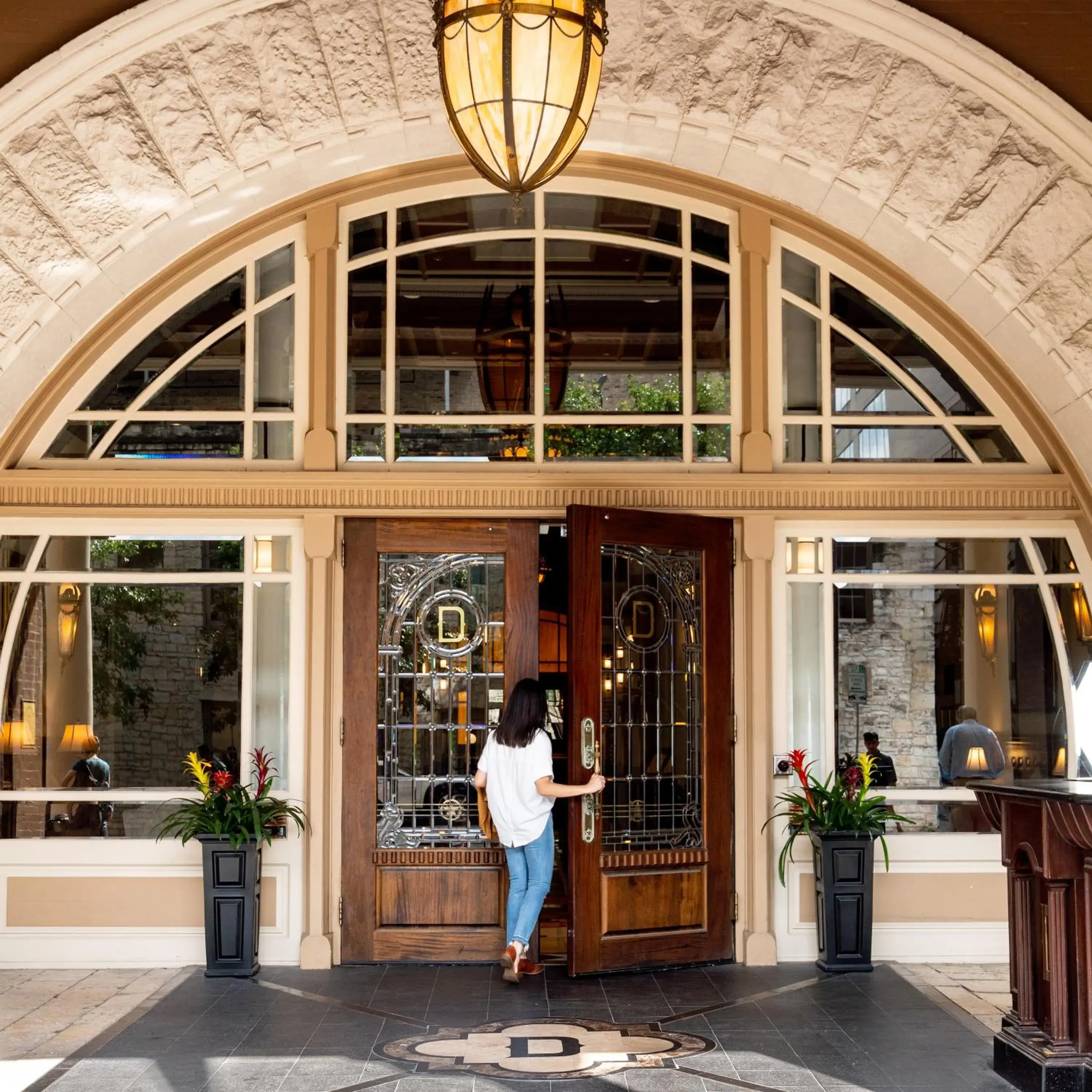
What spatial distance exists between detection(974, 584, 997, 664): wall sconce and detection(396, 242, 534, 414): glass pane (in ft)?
9.01

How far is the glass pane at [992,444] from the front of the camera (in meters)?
7.89

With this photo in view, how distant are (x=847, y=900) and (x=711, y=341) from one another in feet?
10.4

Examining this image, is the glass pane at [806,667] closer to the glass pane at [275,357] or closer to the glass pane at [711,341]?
the glass pane at [711,341]

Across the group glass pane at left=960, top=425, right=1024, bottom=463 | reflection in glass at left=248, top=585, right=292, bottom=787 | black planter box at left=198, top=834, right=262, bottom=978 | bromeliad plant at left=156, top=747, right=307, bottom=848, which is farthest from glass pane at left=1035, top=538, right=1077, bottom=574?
black planter box at left=198, top=834, right=262, bottom=978

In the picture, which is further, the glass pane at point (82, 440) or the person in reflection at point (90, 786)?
the glass pane at point (82, 440)

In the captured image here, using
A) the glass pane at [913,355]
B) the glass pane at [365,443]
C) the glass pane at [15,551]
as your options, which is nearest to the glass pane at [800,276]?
the glass pane at [913,355]

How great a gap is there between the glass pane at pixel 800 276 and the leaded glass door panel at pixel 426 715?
6.78 ft

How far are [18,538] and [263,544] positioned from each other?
1.34 meters

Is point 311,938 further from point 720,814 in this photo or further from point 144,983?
point 720,814

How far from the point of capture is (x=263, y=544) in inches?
303

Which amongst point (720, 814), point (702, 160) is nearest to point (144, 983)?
point (720, 814)

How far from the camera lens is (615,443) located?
7.84 metres

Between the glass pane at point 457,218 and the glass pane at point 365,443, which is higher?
the glass pane at point 457,218

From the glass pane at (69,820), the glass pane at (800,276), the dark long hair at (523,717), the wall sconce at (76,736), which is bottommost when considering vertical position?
the glass pane at (69,820)
